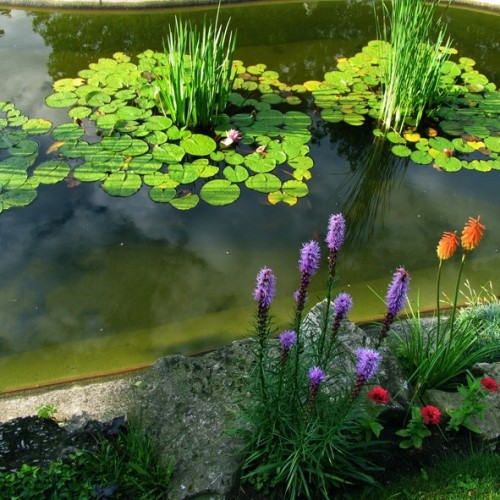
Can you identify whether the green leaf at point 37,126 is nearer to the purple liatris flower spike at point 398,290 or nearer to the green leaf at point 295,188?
the green leaf at point 295,188

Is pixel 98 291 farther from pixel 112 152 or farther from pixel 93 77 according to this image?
pixel 93 77

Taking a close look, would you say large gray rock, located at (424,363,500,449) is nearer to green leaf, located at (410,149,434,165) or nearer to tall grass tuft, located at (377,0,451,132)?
green leaf, located at (410,149,434,165)

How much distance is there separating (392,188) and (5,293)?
2450 millimetres

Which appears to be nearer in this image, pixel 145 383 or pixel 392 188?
pixel 145 383

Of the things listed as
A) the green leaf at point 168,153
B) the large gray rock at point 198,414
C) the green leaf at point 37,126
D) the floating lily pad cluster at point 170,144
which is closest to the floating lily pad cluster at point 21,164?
the green leaf at point 37,126

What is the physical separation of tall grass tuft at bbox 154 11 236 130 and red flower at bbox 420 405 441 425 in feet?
8.24

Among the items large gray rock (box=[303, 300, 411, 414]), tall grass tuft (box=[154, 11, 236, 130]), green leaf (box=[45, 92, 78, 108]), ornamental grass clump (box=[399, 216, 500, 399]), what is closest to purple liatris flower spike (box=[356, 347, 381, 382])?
large gray rock (box=[303, 300, 411, 414])

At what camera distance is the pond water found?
2809mm

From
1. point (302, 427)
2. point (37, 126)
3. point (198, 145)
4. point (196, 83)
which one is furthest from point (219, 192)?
point (302, 427)

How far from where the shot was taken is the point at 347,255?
338 cm

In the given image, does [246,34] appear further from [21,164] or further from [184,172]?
[21,164]

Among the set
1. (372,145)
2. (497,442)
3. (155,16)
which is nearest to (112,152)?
(372,145)

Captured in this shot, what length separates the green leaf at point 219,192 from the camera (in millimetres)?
3561

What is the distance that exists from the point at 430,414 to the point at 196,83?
8.36 feet
